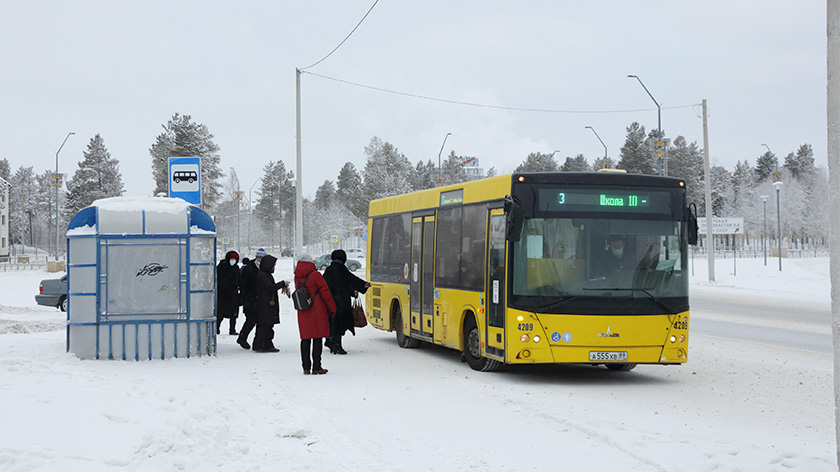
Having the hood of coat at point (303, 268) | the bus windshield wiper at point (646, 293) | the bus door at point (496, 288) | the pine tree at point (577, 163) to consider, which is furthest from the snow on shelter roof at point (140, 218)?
the pine tree at point (577, 163)

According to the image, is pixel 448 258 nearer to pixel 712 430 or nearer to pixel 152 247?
pixel 152 247

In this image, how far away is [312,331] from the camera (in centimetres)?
1240

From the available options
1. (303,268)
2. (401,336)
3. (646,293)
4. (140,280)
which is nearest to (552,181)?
(646,293)

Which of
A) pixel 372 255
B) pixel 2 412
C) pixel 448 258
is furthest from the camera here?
pixel 372 255

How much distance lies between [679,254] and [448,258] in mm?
3698

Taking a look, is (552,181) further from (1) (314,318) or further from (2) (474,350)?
(1) (314,318)

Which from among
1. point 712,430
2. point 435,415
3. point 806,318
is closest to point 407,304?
point 435,415

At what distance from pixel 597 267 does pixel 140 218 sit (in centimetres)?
735

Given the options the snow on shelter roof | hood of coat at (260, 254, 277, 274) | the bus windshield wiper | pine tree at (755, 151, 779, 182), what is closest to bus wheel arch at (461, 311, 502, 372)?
the bus windshield wiper

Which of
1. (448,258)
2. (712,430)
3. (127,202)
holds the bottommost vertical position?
(712,430)

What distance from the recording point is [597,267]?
11.5 meters

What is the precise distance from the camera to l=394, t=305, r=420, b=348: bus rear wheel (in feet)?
53.5

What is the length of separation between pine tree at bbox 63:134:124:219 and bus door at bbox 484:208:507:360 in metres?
97.3

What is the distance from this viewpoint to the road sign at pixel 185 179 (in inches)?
632
